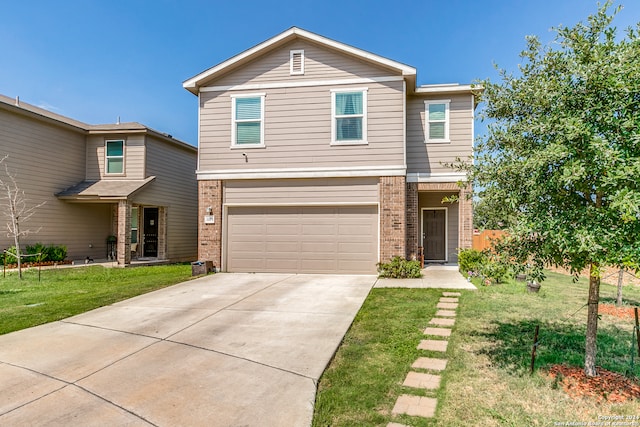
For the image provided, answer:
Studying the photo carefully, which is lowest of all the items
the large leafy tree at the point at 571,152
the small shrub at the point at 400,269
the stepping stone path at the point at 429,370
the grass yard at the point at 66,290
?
the grass yard at the point at 66,290

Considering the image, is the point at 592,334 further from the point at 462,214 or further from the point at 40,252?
the point at 40,252

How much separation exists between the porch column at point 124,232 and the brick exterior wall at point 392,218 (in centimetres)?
975

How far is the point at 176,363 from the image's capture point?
14.3 ft

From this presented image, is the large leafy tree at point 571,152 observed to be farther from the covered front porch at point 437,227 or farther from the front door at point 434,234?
the front door at point 434,234

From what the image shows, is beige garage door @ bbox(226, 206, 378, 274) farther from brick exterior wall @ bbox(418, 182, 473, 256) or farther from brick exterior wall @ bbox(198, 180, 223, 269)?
brick exterior wall @ bbox(418, 182, 473, 256)

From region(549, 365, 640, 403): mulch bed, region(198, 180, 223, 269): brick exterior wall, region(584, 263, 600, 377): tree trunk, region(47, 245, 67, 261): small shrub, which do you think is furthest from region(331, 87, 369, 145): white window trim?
region(47, 245, 67, 261): small shrub

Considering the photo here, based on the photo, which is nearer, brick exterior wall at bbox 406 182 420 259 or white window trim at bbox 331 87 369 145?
white window trim at bbox 331 87 369 145

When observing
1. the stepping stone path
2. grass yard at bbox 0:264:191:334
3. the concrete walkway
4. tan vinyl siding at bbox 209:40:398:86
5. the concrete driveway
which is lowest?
grass yard at bbox 0:264:191:334

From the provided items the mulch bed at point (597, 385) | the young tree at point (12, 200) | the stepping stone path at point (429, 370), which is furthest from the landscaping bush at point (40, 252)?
the mulch bed at point (597, 385)

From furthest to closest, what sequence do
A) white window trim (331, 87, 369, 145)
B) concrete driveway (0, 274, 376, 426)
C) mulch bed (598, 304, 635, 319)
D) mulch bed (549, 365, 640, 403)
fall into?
white window trim (331, 87, 369, 145), mulch bed (598, 304, 635, 319), mulch bed (549, 365, 640, 403), concrete driveway (0, 274, 376, 426)

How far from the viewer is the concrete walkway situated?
893cm

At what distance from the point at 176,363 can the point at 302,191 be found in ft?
24.7

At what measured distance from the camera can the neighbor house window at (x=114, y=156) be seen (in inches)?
610

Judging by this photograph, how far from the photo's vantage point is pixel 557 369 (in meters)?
4.05
